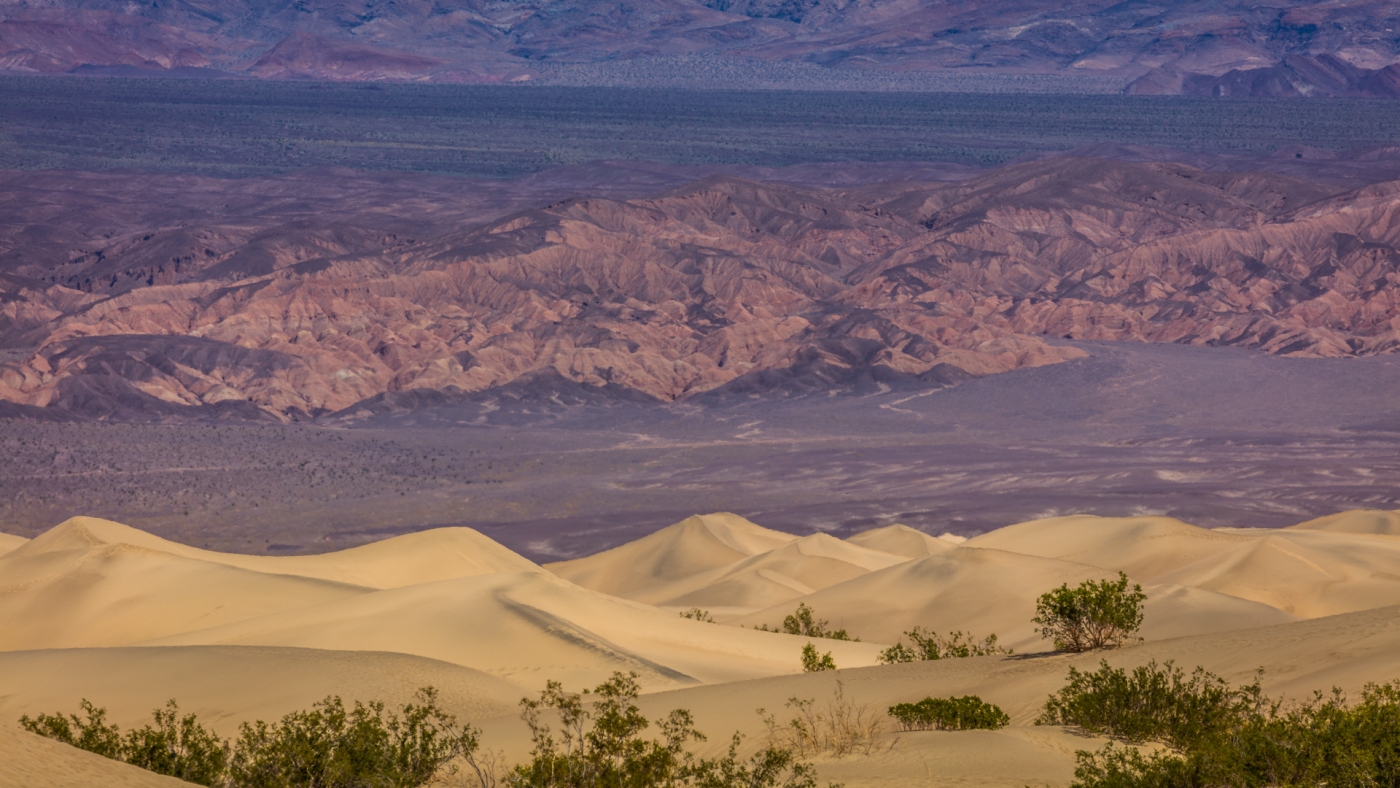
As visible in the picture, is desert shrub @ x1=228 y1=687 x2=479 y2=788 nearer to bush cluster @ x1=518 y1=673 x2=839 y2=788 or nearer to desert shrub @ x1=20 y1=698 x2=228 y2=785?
desert shrub @ x1=20 y1=698 x2=228 y2=785

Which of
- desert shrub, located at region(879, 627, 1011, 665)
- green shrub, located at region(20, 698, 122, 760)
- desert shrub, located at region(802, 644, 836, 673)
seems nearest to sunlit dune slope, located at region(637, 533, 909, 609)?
desert shrub, located at region(879, 627, 1011, 665)

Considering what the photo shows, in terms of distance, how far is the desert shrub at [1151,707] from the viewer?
49.6ft

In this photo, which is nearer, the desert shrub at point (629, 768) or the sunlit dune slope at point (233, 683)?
the desert shrub at point (629, 768)

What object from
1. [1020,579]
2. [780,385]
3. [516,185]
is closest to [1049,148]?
[516,185]

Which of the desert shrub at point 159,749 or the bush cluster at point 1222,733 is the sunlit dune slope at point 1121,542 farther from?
the desert shrub at point 159,749

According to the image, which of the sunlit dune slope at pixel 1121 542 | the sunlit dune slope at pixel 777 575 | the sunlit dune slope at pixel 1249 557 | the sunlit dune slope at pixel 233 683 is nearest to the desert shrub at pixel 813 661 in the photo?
the sunlit dune slope at pixel 233 683

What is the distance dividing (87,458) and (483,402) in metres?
18.7

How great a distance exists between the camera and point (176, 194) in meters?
141

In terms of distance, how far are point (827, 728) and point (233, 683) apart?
26.8 ft

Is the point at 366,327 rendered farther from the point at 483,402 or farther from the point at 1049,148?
the point at 1049,148

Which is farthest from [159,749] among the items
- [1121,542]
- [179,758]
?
[1121,542]

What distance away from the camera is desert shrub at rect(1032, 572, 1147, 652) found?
2019 cm

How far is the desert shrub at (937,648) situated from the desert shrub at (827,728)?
244 inches

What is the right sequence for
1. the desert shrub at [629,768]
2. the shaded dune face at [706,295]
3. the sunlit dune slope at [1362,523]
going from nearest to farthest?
the desert shrub at [629,768], the sunlit dune slope at [1362,523], the shaded dune face at [706,295]
